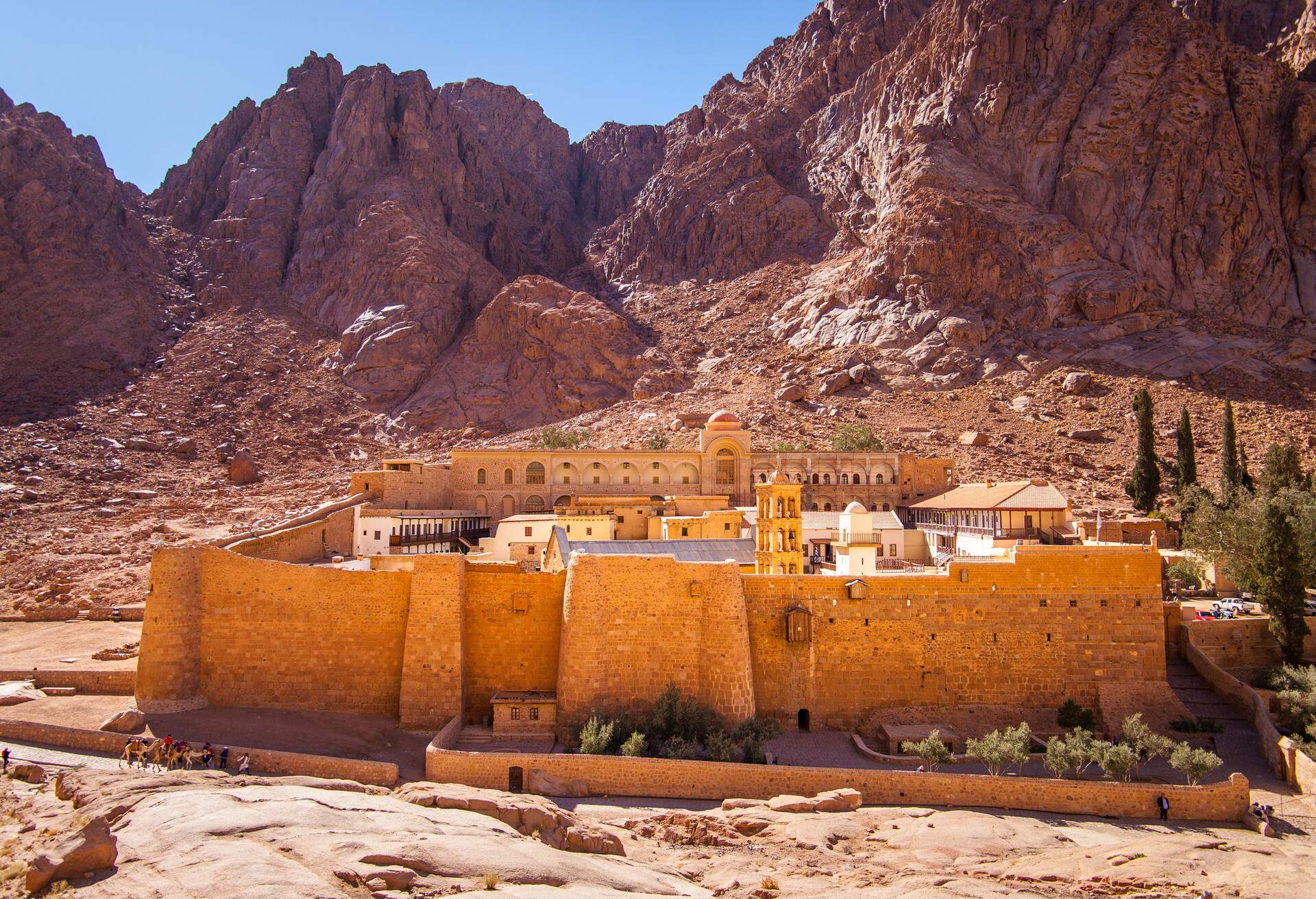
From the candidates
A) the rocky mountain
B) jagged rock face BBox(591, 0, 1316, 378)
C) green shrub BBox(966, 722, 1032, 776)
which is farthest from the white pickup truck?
jagged rock face BBox(591, 0, 1316, 378)

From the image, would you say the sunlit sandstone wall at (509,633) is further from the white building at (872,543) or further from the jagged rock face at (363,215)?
the jagged rock face at (363,215)

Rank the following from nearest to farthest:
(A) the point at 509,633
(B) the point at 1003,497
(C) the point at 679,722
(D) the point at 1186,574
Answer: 1. (C) the point at 679,722
2. (A) the point at 509,633
3. (D) the point at 1186,574
4. (B) the point at 1003,497

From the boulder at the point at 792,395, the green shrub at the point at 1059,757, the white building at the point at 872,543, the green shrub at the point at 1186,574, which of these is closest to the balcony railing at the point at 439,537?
the white building at the point at 872,543

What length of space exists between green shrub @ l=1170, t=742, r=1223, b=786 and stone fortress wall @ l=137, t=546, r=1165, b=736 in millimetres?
2915

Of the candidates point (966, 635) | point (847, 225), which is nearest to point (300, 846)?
point (966, 635)

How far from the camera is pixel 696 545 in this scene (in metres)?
30.5

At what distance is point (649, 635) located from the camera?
21781 mm

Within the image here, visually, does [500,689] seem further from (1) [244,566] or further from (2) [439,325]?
(2) [439,325]

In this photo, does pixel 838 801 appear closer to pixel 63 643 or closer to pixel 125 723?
pixel 125 723

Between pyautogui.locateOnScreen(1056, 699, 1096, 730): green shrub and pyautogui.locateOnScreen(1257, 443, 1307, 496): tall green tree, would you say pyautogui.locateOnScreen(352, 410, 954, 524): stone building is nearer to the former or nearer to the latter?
pyautogui.locateOnScreen(1257, 443, 1307, 496): tall green tree

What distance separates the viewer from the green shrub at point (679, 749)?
65.4 feet

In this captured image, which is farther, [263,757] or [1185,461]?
[1185,461]

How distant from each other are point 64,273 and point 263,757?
226ft

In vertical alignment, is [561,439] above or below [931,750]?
above
